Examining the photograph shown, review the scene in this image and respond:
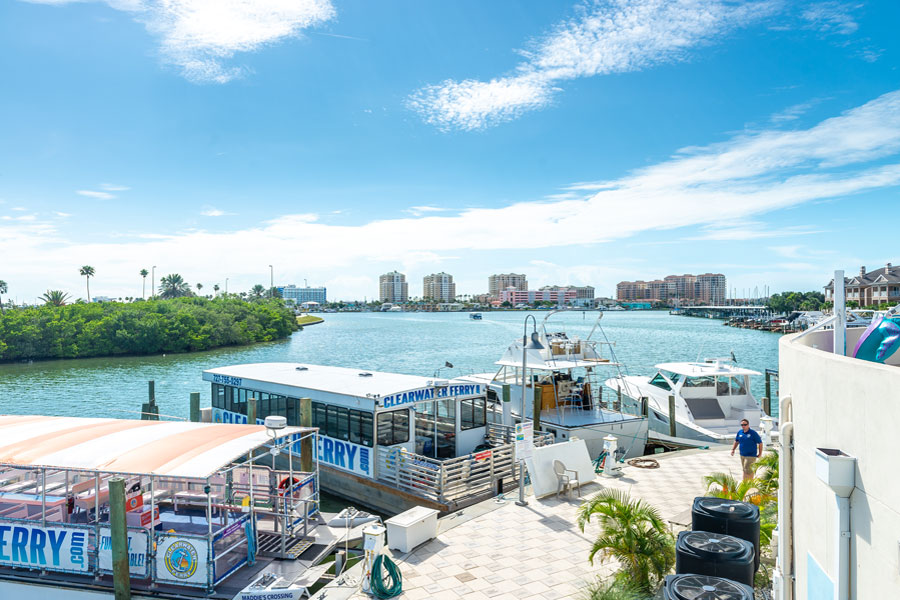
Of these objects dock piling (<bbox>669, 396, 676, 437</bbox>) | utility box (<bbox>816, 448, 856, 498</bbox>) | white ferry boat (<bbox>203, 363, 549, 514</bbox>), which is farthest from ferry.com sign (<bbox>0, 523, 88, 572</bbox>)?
dock piling (<bbox>669, 396, 676, 437</bbox>)

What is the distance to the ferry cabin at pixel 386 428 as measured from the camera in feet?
50.6

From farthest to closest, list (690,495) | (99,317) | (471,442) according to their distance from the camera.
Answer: (99,317) → (471,442) → (690,495)

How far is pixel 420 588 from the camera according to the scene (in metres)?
9.73

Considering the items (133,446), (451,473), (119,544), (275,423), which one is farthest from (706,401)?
(119,544)

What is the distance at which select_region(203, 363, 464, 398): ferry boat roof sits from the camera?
1655cm

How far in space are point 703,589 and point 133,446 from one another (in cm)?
971

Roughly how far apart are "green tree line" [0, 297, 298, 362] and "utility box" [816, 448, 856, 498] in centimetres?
8015

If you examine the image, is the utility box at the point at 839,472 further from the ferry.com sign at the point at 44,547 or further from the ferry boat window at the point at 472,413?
the ferry boat window at the point at 472,413

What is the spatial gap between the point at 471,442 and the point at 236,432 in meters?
7.52

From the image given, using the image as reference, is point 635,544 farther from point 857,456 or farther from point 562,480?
point 562,480

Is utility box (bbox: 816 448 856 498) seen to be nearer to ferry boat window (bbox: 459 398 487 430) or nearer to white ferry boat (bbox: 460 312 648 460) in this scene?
ferry boat window (bbox: 459 398 487 430)

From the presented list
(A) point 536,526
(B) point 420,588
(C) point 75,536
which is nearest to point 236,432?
(C) point 75,536

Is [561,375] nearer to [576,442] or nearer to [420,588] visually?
[576,442]

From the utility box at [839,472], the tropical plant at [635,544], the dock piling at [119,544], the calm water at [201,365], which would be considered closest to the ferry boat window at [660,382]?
the calm water at [201,365]
